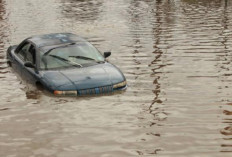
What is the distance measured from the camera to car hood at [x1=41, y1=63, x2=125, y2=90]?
408 inches

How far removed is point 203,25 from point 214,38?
386cm

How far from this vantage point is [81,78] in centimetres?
1052

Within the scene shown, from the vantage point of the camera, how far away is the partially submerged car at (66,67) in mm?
10414

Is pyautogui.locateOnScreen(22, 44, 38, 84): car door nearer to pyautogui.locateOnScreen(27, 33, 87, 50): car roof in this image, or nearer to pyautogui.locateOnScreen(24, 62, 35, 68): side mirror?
pyautogui.locateOnScreen(24, 62, 35, 68): side mirror

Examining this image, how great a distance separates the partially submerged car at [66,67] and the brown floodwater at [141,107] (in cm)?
27

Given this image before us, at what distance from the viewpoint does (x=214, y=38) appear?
59.8 feet

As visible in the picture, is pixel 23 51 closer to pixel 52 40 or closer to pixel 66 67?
pixel 52 40

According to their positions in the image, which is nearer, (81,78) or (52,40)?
(81,78)

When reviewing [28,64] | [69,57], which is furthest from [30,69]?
[69,57]

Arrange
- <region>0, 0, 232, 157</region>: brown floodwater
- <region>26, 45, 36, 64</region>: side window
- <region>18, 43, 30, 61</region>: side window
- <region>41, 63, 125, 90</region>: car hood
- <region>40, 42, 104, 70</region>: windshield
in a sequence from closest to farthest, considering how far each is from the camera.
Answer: <region>0, 0, 232, 157</region>: brown floodwater
<region>41, 63, 125, 90</region>: car hood
<region>40, 42, 104, 70</region>: windshield
<region>26, 45, 36, 64</region>: side window
<region>18, 43, 30, 61</region>: side window

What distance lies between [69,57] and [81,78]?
113cm

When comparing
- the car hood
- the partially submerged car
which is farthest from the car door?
the car hood

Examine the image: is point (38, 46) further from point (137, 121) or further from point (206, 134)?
point (206, 134)

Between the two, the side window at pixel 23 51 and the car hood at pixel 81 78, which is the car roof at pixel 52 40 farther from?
the car hood at pixel 81 78
